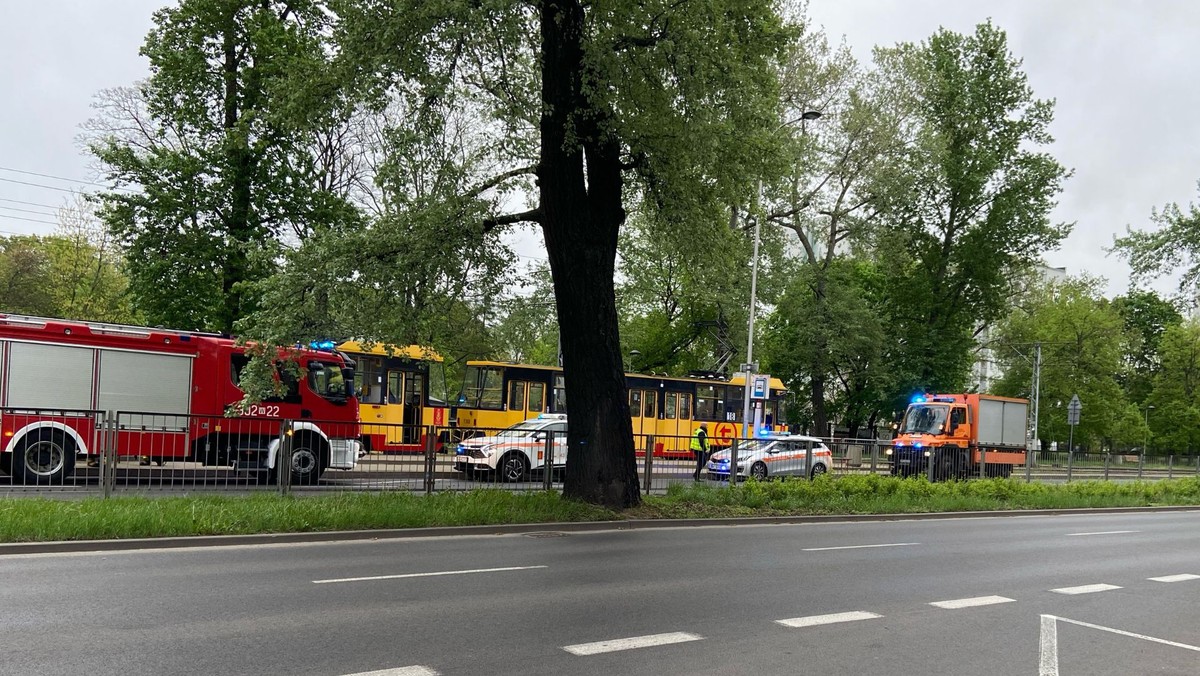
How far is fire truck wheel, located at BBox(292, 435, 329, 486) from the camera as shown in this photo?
1554cm

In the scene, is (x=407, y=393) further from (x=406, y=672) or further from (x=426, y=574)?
(x=406, y=672)

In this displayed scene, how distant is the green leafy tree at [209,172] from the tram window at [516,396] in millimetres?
7819

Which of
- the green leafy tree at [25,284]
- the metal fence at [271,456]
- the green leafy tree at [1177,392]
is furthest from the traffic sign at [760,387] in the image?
the green leafy tree at [1177,392]

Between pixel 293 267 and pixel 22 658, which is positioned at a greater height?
pixel 293 267

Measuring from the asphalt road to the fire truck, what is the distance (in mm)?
4298

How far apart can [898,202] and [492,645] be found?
1395 inches

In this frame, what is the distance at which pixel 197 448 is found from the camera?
47.1 ft

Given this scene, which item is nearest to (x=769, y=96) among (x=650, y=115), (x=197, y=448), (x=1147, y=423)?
(x=650, y=115)

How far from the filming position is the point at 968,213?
44.6 m

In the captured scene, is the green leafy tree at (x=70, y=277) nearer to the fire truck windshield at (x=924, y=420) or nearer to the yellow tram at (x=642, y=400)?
the yellow tram at (x=642, y=400)

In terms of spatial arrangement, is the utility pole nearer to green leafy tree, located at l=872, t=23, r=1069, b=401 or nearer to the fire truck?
green leafy tree, located at l=872, t=23, r=1069, b=401

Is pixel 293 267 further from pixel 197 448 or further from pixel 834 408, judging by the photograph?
pixel 834 408

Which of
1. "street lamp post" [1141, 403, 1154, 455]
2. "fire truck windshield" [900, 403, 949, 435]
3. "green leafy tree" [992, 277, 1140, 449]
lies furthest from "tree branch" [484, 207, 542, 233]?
"street lamp post" [1141, 403, 1154, 455]

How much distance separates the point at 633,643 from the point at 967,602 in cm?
401
